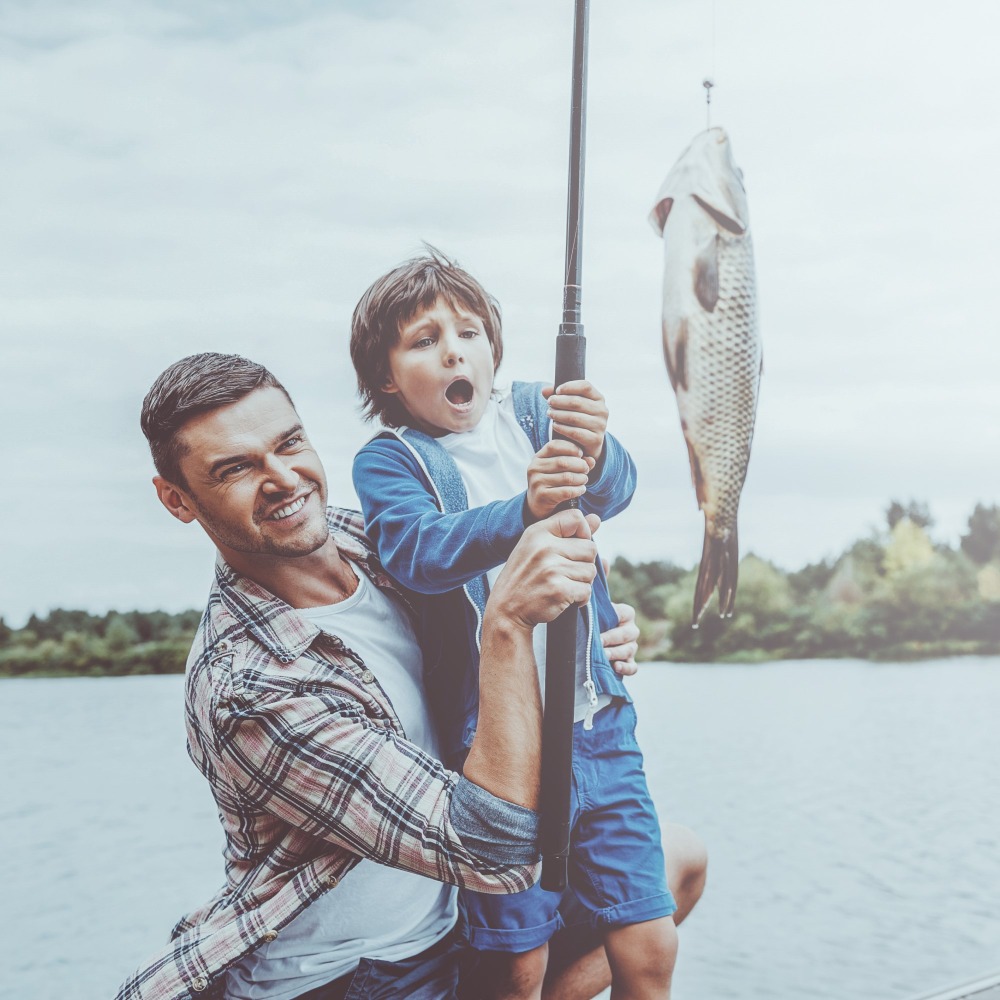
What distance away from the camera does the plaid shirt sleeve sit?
1187 millimetres

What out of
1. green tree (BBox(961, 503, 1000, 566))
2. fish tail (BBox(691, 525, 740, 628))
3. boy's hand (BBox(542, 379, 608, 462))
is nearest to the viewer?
boy's hand (BBox(542, 379, 608, 462))

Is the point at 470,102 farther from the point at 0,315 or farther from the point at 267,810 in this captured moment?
the point at 267,810

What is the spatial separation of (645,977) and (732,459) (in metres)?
0.89

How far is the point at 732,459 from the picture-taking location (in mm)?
1959

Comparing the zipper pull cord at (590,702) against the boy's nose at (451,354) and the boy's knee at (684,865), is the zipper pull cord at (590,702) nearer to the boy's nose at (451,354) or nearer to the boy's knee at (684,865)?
the boy's knee at (684,865)

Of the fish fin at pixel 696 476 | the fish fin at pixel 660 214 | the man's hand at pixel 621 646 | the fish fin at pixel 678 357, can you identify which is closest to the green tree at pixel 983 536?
the fish fin at pixel 696 476

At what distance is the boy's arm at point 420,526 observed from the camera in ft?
4.27

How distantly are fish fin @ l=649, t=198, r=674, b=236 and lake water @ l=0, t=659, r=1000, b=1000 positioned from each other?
75 centimetres

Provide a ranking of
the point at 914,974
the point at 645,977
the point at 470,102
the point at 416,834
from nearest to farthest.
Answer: the point at 416,834 → the point at 645,977 → the point at 470,102 → the point at 914,974

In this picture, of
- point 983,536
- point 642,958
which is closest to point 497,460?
point 642,958

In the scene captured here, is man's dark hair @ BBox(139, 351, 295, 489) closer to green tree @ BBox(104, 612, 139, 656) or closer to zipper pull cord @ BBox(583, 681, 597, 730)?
green tree @ BBox(104, 612, 139, 656)

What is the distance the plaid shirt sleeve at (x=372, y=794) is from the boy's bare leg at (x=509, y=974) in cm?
26

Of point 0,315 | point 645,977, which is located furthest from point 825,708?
point 0,315

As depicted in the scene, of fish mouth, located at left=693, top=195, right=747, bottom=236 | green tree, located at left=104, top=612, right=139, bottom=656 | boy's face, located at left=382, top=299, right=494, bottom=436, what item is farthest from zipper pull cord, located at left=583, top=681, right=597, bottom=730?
fish mouth, located at left=693, top=195, right=747, bottom=236
